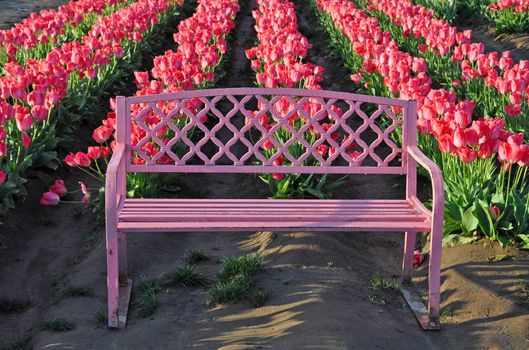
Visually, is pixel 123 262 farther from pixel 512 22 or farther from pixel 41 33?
pixel 512 22

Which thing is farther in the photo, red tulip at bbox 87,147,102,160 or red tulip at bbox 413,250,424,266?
red tulip at bbox 87,147,102,160

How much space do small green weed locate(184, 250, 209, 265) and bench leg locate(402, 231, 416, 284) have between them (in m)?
1.04

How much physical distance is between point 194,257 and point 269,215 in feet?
2.62

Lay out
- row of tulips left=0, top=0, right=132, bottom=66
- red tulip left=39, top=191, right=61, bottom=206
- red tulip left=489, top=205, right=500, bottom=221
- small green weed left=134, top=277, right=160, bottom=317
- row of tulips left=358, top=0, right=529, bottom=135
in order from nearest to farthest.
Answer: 1. small green weed left=134, top=277, right=160, bottom=317
2. red tulip left=489, top=205, right=500, bottom=221
3. red tulip left=39, top=191, right=61, bottom=206
4. row of tulips left=358, top=0, right=529, bottom=135
5. row of tulips left=0, top=0, right=132, bottom=66

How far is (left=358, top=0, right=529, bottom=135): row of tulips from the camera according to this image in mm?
5762

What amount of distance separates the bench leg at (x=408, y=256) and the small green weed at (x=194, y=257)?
40.9 inches

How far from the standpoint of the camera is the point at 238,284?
3822 mm

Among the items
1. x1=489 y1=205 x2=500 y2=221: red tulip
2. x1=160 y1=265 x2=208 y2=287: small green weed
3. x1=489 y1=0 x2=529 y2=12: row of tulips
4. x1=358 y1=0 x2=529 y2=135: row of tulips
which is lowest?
x1=160 y1=265 x2=208 y2=287: small green weed

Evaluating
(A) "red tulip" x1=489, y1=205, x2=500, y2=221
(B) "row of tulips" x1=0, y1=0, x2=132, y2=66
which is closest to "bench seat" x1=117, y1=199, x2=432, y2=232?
(A) "red tulip" x1=489, y1=205, x2=500, y2=221

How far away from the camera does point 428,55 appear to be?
862 centimetres

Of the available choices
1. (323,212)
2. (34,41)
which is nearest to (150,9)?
(34,41)

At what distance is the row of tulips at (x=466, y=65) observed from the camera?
576 cm

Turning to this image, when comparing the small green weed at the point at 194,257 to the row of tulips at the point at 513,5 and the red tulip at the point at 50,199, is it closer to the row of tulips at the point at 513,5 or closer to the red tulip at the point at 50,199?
the red tulip at the point at 50,199

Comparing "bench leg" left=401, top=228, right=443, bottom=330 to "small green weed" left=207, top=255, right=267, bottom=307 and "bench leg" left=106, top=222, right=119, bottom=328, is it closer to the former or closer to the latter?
"small green weed" left=207, top=255, right=267, bottom=307
